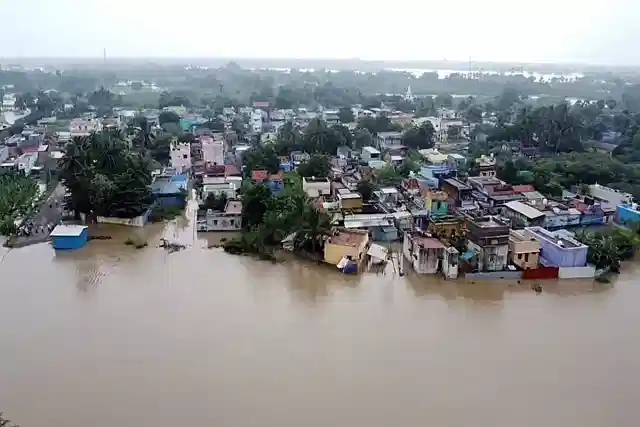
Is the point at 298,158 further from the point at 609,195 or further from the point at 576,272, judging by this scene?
the point at 576,272

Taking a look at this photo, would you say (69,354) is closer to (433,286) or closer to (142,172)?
(433,286)

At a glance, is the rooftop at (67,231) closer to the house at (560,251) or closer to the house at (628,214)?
the house at (560,251)

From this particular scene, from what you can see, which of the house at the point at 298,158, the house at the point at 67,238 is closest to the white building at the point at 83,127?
the house at the point at 298,158

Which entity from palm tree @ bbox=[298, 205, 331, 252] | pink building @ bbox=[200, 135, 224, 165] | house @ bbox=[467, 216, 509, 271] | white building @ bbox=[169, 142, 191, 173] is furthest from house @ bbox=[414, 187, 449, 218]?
white building @ bbox=[169, 142, 191, 173]

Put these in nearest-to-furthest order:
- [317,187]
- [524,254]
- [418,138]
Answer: [524,254], [317,187], [418,138]

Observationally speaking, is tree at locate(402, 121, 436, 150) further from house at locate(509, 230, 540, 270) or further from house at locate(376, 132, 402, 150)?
house at locate(509, 230, 540, 270)

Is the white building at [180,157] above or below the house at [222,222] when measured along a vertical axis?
above

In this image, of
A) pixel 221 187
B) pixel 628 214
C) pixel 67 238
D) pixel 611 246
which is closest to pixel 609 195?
pixel 628 214
